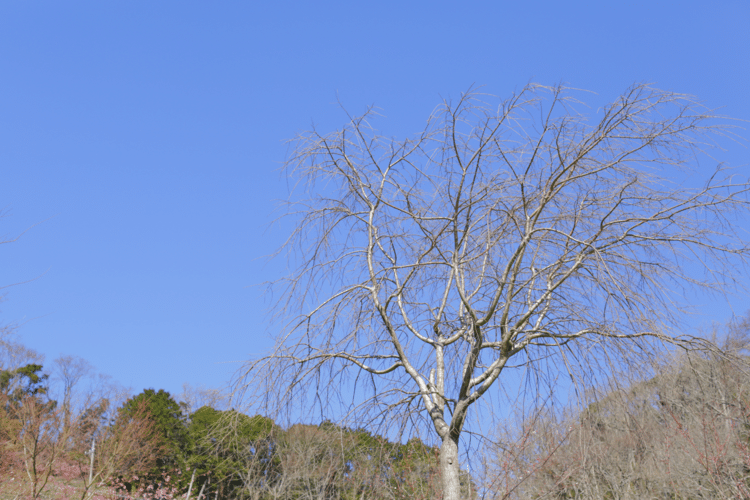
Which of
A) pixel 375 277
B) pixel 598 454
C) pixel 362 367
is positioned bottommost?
pixel 362 367

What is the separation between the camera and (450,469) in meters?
3.54

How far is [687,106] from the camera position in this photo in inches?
135

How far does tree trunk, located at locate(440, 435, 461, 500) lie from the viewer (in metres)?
3.48

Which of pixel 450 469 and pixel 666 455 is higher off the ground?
pixel 666 455

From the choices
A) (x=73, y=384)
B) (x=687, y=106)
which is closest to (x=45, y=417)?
(x=687, y=106)

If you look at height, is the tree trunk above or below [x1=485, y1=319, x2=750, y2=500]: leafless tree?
below

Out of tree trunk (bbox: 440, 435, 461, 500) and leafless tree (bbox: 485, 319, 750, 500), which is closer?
tree trunk (bbox: 440, 435, 461, 500)

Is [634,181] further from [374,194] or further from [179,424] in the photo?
[179,424]

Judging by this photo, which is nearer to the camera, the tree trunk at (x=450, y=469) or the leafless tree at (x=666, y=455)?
the tree trunk at (x=450, y=469)

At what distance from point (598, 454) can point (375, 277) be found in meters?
11.5

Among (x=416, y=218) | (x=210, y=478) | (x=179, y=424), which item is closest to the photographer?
(x=416, y=218)

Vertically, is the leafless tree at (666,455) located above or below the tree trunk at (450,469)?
above

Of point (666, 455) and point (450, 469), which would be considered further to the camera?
point (666, 455)

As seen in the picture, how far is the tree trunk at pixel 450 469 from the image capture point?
11.4 ft
